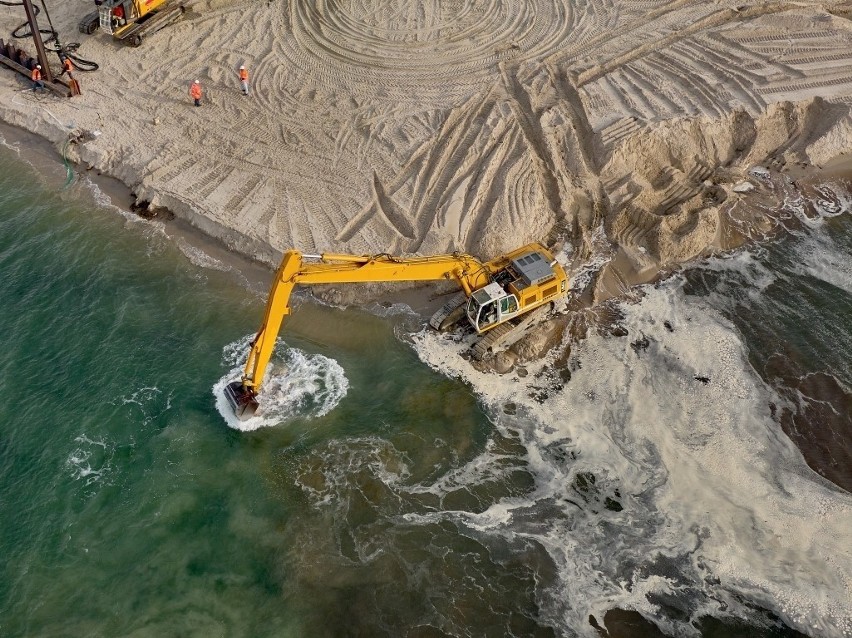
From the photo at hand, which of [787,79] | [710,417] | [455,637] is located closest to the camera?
[455,637]

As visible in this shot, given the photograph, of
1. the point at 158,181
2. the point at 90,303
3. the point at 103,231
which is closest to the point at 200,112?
the point at 158,181

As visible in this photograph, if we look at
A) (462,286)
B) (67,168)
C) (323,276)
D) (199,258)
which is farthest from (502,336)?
(67,168)

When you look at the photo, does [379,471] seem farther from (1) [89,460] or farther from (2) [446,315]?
(1) [89,460]

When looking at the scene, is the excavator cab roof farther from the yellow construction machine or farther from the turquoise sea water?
the yellow construction machine

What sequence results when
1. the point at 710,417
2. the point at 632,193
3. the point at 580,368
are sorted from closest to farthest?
the point at 710,417 → the point at 580,368 → the point at 632,193

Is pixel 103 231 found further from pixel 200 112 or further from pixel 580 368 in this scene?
pixel 580 368

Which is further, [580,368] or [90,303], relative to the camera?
[90,303]

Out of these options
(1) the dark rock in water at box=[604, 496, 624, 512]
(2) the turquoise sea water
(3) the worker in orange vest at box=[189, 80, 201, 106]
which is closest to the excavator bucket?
(2) the turquoise sea water

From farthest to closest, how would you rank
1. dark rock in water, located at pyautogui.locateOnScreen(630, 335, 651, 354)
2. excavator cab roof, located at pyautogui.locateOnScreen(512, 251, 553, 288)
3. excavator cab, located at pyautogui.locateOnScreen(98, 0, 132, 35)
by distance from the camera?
excavator cab, located at pyautogui.locateOnScreen(98, 0, 132, 35), dark rock in water, located at pyautogui.locateOnScreen(630, 335, 651, 354), excavator cab roof, located at pyautogui.locateOnScreen(512, 251, 553, 288)
